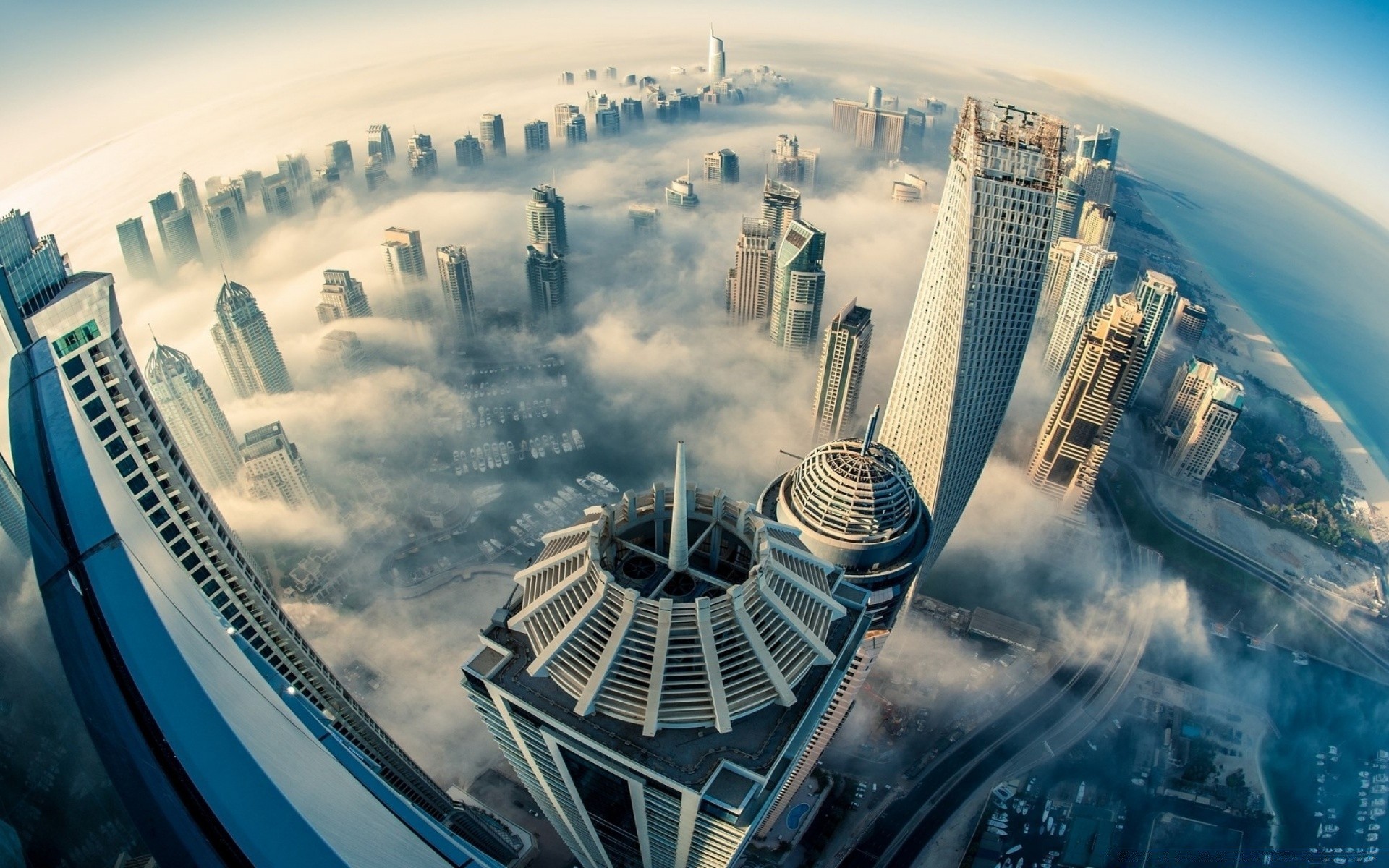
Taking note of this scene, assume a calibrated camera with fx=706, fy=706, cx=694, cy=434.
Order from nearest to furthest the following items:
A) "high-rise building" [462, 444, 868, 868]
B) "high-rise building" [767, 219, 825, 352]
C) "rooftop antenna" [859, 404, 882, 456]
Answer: "high-rise building" [462, 444, 868, 868] → "rooftop antenna" [859, 404, 882, 456] → "high-rise building" [767, 219, 825, 352]

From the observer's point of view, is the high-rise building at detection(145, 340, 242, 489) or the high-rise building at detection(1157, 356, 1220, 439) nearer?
the high-rise building at detection(145, 340, 242, 489)

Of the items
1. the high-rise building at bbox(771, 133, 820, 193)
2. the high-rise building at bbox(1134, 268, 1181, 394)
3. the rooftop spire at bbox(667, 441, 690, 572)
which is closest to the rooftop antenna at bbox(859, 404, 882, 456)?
the rooftop spire at bbox(667, 441, 690, 572)

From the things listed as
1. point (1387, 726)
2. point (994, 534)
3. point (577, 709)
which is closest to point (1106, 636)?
point (994, 534)

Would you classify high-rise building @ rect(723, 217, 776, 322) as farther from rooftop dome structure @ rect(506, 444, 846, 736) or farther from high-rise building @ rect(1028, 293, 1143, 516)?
rooftop dome structure @ rect(506, 444, 846, 736)

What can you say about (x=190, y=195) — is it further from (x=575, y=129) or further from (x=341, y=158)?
(x=575, y=129)

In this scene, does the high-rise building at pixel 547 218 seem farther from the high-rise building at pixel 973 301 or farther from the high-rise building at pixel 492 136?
the high-rise building at pixel 973 301

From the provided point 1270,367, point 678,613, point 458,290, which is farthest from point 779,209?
point 678,613
